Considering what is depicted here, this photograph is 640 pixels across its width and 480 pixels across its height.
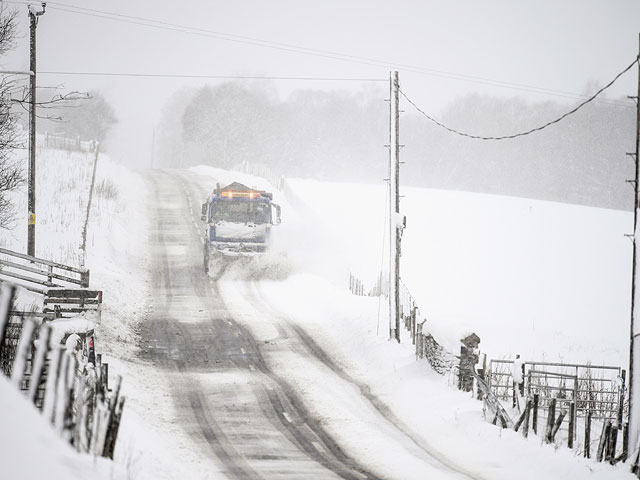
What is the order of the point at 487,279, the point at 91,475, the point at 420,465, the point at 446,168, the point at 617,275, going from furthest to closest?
Result: the point at 446,168 < the point at 617,275 < the point at 487,279 < the point at 420,465 < the point at 91,475

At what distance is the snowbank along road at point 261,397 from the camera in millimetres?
12445

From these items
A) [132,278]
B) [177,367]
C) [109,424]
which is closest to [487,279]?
[132,278]

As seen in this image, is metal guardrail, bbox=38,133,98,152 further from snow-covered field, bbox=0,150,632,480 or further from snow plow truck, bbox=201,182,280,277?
snow plow truck, bbox=201,182,280,277

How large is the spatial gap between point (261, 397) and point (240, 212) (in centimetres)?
1523

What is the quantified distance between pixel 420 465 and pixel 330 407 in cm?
357

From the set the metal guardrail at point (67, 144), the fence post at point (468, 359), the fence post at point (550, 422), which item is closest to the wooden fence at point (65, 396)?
the fence post at point (550, 422)

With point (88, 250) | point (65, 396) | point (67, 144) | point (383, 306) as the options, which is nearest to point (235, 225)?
point (88, 250)

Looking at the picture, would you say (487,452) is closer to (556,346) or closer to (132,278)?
(556,346)

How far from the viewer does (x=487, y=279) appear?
134 ft

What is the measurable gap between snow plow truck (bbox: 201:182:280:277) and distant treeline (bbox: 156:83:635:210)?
4999 cm

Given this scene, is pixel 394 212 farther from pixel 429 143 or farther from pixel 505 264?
pixel 429 143

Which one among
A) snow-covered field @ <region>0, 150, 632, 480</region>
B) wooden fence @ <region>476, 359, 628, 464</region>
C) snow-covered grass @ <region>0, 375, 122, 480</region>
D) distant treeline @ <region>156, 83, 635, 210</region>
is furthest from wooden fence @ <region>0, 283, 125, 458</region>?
distant treeline @ <region>156, 83, 635, 210</region>

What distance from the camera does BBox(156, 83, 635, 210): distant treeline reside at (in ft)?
296

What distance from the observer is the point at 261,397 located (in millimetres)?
16219
